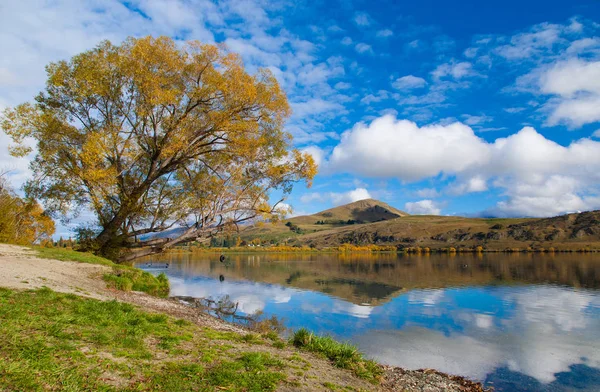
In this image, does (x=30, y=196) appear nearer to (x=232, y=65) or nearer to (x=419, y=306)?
(x=232, y=65)

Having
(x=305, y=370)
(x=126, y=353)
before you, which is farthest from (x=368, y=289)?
(x=126, y=353)

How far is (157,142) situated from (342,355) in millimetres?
18610

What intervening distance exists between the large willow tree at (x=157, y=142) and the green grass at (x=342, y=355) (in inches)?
547

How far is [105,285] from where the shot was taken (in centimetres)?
1734

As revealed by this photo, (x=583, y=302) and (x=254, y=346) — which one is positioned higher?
(x=254, y=346)

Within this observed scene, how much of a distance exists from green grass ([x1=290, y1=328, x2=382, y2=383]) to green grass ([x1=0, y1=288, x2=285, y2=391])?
83.3 inches

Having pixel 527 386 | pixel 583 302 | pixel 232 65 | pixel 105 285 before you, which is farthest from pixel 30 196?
pixel 583 302

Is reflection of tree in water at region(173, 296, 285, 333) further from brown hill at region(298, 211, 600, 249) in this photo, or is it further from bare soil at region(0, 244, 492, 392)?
brown hill at region(298, 211, 600, 249)

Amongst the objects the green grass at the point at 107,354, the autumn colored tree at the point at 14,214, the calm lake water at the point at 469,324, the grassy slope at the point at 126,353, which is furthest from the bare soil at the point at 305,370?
the autumn colored tree at the point at 14,214

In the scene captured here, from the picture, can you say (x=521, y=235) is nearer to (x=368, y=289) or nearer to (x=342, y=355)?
(x=368, y=289)

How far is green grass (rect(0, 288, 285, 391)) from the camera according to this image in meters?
5.70

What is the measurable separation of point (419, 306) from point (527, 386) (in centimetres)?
1521

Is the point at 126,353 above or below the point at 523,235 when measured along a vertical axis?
below

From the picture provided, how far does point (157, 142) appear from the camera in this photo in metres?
23.0
